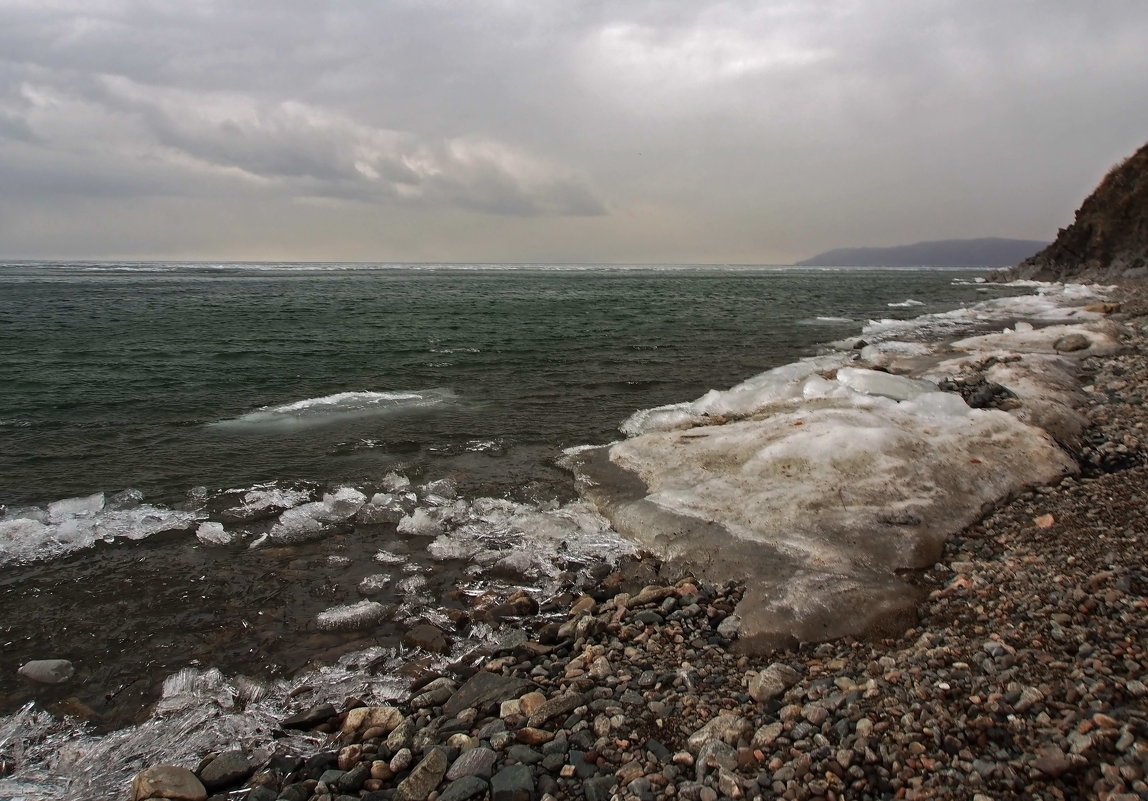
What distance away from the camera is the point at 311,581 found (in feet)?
25.1

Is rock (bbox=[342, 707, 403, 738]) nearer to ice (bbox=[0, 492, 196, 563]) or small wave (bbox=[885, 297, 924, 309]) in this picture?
ice (bbox=[0, 492, 196, 563])

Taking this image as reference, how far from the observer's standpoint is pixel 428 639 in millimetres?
6344

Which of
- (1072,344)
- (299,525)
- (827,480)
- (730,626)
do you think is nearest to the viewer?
(730,626)

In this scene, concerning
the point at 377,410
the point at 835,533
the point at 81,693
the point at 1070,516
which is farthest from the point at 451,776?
the point at 377,410

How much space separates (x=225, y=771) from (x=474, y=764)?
1891 millimetres

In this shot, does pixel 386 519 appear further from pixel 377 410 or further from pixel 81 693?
pixel 377 410

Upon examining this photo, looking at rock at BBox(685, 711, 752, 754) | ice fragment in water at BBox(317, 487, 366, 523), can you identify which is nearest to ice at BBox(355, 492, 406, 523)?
ice fragment in water at BBox(317, 487, 366, 523)

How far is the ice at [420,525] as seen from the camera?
8.88 meters

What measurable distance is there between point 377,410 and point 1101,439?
46.9ft

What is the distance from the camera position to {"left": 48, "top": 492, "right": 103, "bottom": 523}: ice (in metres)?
9.28

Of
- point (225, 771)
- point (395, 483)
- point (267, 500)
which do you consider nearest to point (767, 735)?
point (225, 771)

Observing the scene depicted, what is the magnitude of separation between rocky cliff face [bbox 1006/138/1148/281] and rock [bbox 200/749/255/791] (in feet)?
203

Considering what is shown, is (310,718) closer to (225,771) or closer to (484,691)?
(225,771)

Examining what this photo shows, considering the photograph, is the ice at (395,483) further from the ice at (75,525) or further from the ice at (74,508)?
the ice at (74,508)
